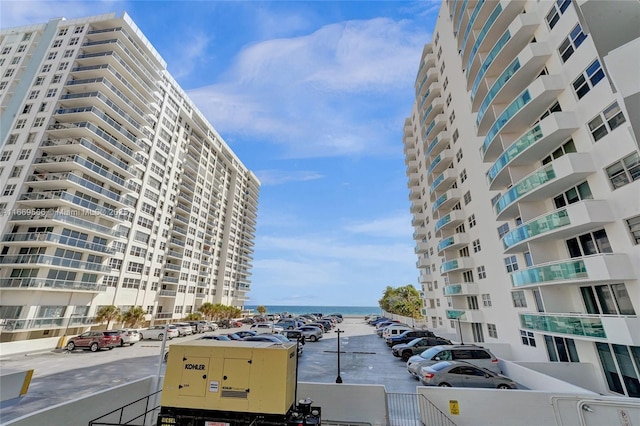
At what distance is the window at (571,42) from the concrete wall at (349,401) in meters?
20.2

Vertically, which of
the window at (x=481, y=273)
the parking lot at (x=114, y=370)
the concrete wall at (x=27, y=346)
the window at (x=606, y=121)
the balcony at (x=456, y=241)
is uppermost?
the window at (x=606, y=121)

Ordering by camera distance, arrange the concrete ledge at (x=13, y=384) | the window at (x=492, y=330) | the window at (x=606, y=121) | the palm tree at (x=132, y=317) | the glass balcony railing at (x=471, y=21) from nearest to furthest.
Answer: the concrete ledge at (x=13, y=384), the window at (x=606, y=121), the glass balcony railing at (x=471, y=21), the window at (x=492, y=330), the palm tree at (x=132, y=317)

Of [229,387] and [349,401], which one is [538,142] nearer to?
[349,401]

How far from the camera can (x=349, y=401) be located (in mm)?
10844

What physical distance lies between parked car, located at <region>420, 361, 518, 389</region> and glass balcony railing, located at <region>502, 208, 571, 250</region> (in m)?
8.45

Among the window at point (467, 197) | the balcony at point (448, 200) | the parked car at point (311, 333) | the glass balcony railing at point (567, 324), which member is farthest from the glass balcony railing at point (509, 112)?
the parked car at point (311, 333)

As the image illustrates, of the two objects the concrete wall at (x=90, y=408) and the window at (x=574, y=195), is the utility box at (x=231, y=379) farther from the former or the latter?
the window at (x=574, y=195)

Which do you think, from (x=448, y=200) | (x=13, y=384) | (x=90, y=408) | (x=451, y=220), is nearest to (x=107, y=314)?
(x=90, y=408)

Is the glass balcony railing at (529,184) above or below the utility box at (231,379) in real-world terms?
above

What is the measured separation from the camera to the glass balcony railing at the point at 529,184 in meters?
16.0

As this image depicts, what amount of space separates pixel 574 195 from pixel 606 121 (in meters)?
4.15

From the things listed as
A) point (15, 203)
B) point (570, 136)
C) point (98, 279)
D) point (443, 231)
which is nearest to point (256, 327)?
point (98, 279)

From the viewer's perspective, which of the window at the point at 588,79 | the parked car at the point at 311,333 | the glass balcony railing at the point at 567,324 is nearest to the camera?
the glass balcony railing at the point at 567,324

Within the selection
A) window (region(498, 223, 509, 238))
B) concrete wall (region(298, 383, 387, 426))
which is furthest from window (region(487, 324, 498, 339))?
concrete wall (region(298, 383, 387, 426))
